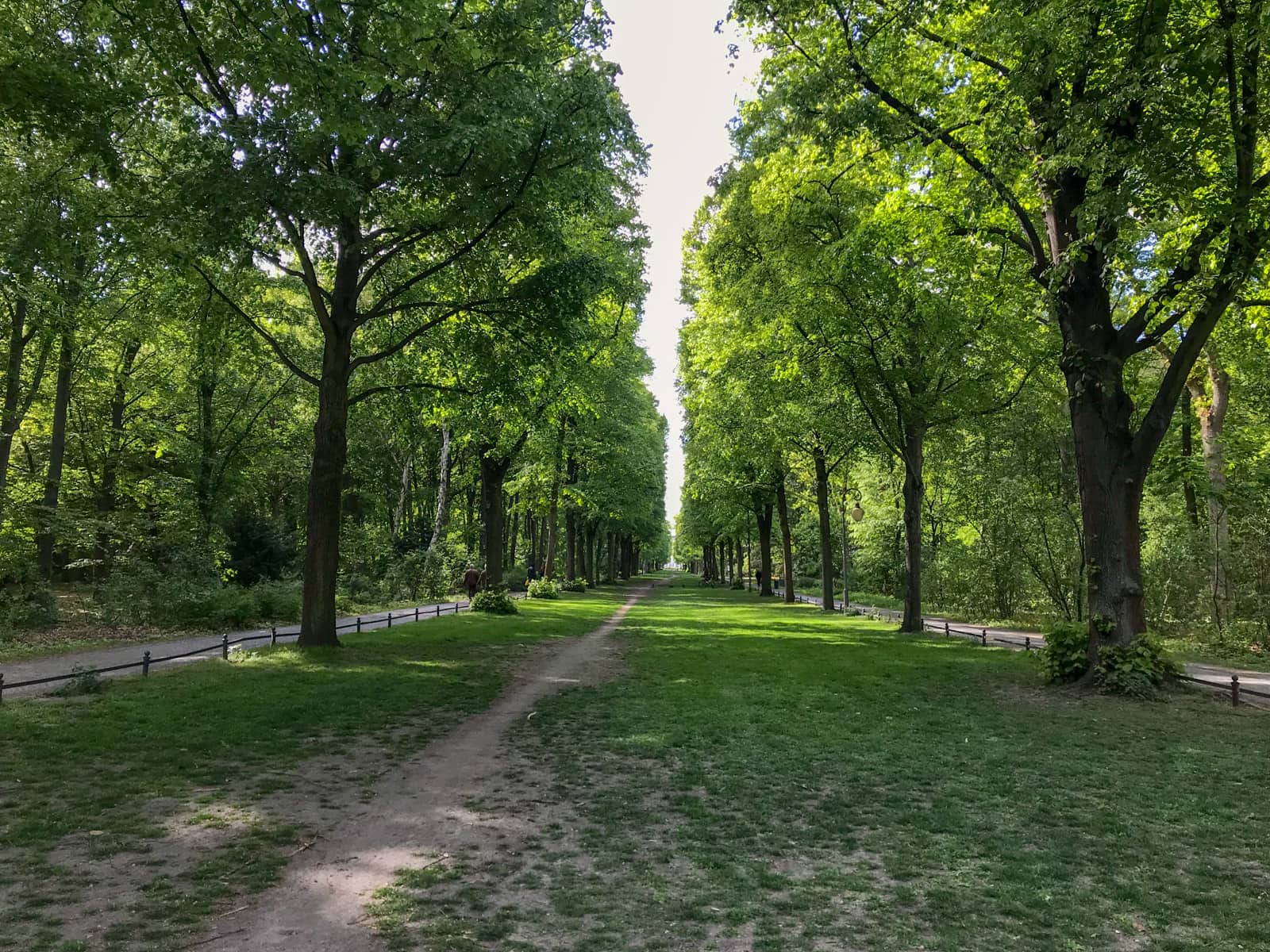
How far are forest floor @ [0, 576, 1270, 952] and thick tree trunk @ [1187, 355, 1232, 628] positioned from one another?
977 cm

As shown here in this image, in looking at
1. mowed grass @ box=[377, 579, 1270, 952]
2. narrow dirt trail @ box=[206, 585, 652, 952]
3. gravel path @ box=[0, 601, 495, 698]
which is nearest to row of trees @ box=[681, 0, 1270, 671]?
mowed grass @ box=[377, 579, 1270, 952]

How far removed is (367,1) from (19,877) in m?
7.09

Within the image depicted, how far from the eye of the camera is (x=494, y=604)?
23.5 m

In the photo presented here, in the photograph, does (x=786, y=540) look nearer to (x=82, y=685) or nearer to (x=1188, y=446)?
(x=1188, y=446)

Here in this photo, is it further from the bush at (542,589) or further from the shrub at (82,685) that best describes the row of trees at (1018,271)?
the shrub at (82,685)

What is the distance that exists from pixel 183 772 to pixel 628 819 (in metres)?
4.15

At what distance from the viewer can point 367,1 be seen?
655 cm

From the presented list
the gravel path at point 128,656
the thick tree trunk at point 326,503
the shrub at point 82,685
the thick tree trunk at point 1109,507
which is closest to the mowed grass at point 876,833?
the thick tree trunk at point 1109,507

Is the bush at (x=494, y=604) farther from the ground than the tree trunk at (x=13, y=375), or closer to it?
closer to it

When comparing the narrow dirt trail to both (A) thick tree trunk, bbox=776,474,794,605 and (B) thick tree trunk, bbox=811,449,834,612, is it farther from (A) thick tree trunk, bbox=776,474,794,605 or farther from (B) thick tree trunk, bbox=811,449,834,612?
(A) thick tree trunk, bbox=776,474,794,605

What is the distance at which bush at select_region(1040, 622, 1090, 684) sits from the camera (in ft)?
37.5

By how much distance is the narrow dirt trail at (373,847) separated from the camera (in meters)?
3.85

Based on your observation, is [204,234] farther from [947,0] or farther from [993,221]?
[993,221]

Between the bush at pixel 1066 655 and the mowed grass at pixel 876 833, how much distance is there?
648 mm
